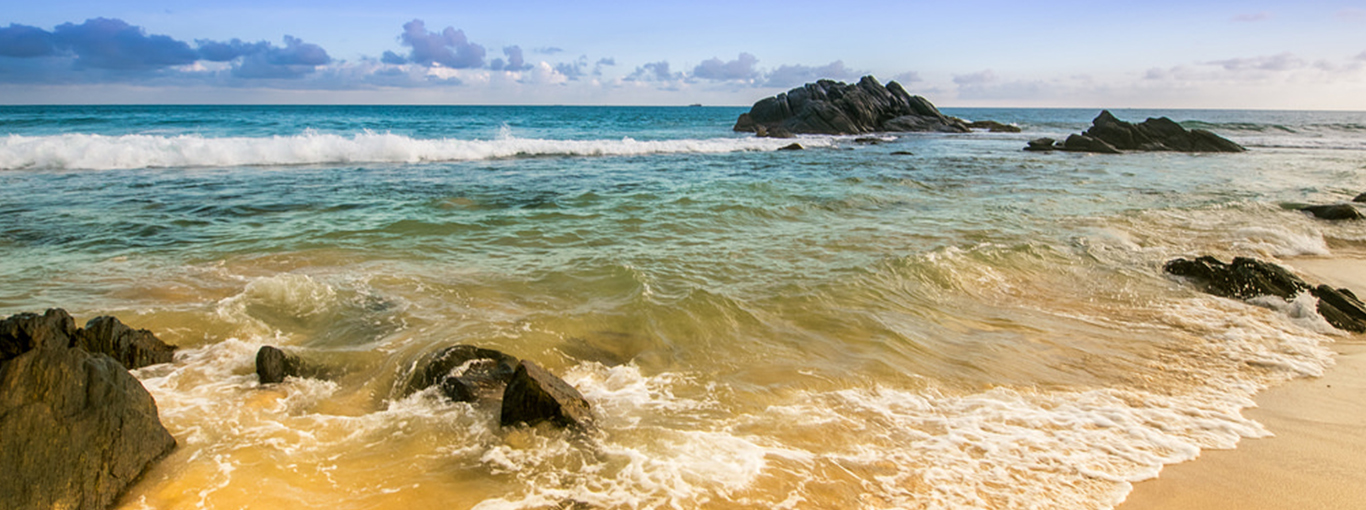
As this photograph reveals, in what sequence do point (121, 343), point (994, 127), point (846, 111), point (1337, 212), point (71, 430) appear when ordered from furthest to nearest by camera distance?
point (994, 127) → point (846, 111) → point (1337, 212) → point (121, 343) → point (71, 430)

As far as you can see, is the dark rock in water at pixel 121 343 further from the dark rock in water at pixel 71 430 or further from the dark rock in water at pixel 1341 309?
the dark rock in water at pixel 1341 309

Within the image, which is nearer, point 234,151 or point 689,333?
point 689,333

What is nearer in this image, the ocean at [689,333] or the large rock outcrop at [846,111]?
the ocean at [689,333]

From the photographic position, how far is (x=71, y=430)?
10.5 feet

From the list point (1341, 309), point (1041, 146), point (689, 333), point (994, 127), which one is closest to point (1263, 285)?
point (1341, 309)

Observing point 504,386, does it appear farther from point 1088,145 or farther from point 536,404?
point 1088,145

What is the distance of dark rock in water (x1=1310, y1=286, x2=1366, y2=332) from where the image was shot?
6184mm

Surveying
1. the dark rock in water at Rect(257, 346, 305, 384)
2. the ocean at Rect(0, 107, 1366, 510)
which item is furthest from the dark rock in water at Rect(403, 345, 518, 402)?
the dark rock in water at Rect(257, 346, 305, 384)

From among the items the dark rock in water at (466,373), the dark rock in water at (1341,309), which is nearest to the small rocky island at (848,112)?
the dark rock in water at (1341,309)

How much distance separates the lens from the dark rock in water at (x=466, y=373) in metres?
4.41

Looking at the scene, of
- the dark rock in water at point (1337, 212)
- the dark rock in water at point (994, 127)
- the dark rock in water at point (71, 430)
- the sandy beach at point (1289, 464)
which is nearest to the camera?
the dark rock in water at point (71, 430)

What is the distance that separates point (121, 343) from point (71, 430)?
1904 millimetres

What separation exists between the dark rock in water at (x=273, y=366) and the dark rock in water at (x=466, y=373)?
36.6 inches

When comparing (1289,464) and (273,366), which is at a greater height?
(273,366)
